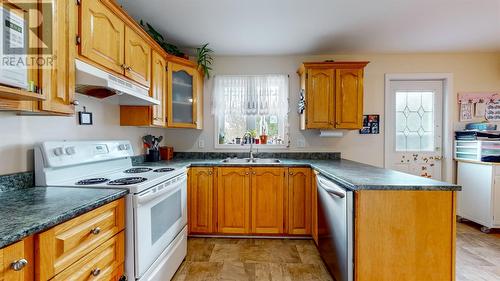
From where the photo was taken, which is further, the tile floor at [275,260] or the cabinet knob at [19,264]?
the tile floor at [275,260]

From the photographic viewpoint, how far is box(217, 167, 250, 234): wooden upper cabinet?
8.87 ft

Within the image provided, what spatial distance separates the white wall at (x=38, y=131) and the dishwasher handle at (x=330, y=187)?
6.45ft

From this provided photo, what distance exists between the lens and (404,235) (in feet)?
4.88

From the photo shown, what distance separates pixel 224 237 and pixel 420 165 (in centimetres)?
282

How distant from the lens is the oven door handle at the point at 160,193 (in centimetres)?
143

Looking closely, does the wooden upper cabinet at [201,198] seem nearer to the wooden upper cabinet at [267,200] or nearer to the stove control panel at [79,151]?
the wooden upper cabinet at [267,200]

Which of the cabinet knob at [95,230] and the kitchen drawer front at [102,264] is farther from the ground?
the cabinet knob at [95,230]

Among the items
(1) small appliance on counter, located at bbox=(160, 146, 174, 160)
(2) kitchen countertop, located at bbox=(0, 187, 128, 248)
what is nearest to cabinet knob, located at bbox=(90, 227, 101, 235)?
(2) kitchen countertop, located at bbox=(0, 187, 128, 248)

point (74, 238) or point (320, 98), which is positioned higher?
point (320, 98)

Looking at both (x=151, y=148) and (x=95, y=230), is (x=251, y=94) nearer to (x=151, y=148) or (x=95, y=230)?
(x=151, y=148)

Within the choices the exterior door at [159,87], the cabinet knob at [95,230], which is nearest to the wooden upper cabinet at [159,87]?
the exterior door at [159,87]

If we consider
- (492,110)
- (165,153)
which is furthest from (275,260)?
(492,110)

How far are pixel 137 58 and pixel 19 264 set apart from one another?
68.1 inches

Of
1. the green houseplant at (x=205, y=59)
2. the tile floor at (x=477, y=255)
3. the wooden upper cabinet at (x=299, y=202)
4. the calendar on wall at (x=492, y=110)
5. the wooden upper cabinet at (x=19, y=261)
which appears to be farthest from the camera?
the calendar on wall at (x=492, y=110)
